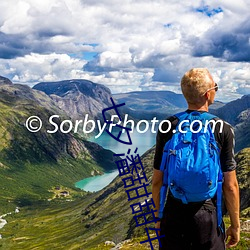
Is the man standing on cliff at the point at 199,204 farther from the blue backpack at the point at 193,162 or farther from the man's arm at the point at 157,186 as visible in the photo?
the blue backpack at the point at 193,162

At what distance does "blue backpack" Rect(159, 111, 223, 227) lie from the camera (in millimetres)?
9820

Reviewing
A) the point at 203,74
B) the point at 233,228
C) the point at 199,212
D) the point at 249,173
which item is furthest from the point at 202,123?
the point at 249,173

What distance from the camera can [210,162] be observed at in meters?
9.89

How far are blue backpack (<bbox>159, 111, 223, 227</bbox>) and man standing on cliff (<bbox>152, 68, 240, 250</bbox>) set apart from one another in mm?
338

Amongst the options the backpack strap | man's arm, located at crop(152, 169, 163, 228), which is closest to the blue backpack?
the backpack strap

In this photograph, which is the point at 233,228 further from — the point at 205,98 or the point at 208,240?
the point at 205,98

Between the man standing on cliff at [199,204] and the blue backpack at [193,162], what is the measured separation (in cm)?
34

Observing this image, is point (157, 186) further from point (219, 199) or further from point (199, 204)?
point (219, 199)

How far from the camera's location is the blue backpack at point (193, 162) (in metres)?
9.82

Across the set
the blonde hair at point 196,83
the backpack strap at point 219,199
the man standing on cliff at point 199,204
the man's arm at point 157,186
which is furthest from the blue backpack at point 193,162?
the blonde hair at point 196,83

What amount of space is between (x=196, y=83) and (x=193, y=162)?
2.45 metres

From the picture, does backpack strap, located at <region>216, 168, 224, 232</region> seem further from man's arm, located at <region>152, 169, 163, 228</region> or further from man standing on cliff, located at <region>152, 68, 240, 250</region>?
man's arm, located at <region>152, 169, 163, 228</region>

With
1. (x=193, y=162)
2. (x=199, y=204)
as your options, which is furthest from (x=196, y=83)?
(x=199, y=204)

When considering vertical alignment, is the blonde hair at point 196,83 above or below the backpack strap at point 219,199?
above
